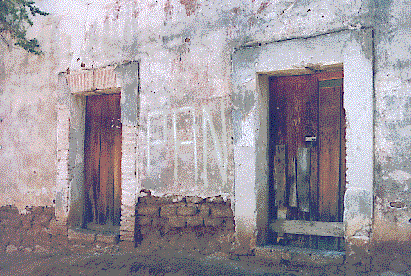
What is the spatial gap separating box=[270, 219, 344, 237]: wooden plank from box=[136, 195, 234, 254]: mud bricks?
49 centimetres

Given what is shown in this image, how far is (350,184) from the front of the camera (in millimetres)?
3488

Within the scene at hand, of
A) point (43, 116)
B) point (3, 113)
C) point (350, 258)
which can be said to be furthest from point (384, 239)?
point (3, 113)

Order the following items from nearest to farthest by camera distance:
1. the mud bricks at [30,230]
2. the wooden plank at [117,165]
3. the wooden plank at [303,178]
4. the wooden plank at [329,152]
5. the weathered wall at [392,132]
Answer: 1. the weathered wall at [392,132]
2. the wooden plank at [329,152]
3. the wooden plank at [303,178]
4. the wooden plank at [117,165]
5. the mud bricks at [30,230]

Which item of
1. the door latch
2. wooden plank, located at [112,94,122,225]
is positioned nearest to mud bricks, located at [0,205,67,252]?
wooden plank, located at [112,94,122,225]

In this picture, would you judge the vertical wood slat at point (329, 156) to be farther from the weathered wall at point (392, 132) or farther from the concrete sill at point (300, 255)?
the weathered wall at point (392, 132)

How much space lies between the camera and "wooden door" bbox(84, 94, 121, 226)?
16.6 ft

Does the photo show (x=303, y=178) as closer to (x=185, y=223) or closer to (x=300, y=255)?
(x=300, y=255)

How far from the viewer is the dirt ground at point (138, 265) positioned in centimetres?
377

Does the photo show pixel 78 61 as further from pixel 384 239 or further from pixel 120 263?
pixel 384 239

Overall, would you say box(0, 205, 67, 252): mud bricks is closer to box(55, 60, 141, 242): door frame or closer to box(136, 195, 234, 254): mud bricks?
box(55, 60, 141, 242): door frame

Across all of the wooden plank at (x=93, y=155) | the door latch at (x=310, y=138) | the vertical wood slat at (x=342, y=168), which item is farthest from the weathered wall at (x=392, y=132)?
the wooden plank at (x=93, y=155)

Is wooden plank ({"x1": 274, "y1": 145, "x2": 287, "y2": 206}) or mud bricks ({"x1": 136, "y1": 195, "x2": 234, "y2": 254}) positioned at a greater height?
wooden plank ({"x1": 274, "y1": 145, "x2": 287, "y2": 206})

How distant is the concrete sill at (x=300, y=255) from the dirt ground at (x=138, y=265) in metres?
0.05

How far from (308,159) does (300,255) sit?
92 centimetres
